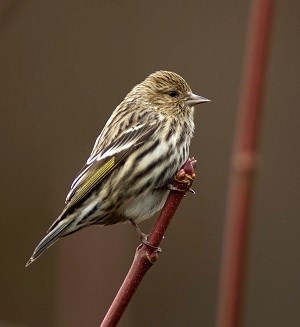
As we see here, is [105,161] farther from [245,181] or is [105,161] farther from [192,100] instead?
[245,181]

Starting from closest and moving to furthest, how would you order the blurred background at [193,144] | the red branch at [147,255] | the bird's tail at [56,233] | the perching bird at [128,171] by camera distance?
the red branch at [147,255] < the bird's tail at [56,233] < the perching bird at [128,171] < the blurred background at [193,144]

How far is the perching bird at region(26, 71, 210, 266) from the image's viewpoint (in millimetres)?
4188

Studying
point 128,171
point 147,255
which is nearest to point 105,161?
point 128,171

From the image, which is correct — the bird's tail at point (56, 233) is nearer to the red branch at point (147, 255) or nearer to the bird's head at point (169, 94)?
the bird's head at point (169, 94)

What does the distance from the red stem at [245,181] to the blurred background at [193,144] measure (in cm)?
580

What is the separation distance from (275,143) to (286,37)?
105cm

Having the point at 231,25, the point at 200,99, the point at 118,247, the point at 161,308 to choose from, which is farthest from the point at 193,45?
the point at 118,247

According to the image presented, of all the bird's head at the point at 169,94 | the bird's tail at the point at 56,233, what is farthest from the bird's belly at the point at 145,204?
the bird's head at the point at 169,94

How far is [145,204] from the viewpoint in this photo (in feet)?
14.0

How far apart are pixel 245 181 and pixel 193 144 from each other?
674cm

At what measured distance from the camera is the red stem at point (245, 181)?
200 cm

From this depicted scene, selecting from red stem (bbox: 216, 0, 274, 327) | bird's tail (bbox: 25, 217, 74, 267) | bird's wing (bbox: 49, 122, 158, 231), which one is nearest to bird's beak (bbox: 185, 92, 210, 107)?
bird's wing (bbox: 49, 122, 158, 231)

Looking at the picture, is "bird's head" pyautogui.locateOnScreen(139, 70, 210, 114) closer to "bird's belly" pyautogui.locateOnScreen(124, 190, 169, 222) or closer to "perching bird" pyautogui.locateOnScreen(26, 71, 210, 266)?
"perching bird" pyautogui.locateOnScreen(26, 71, 210, 266)

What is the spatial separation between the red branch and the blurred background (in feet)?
16.3
